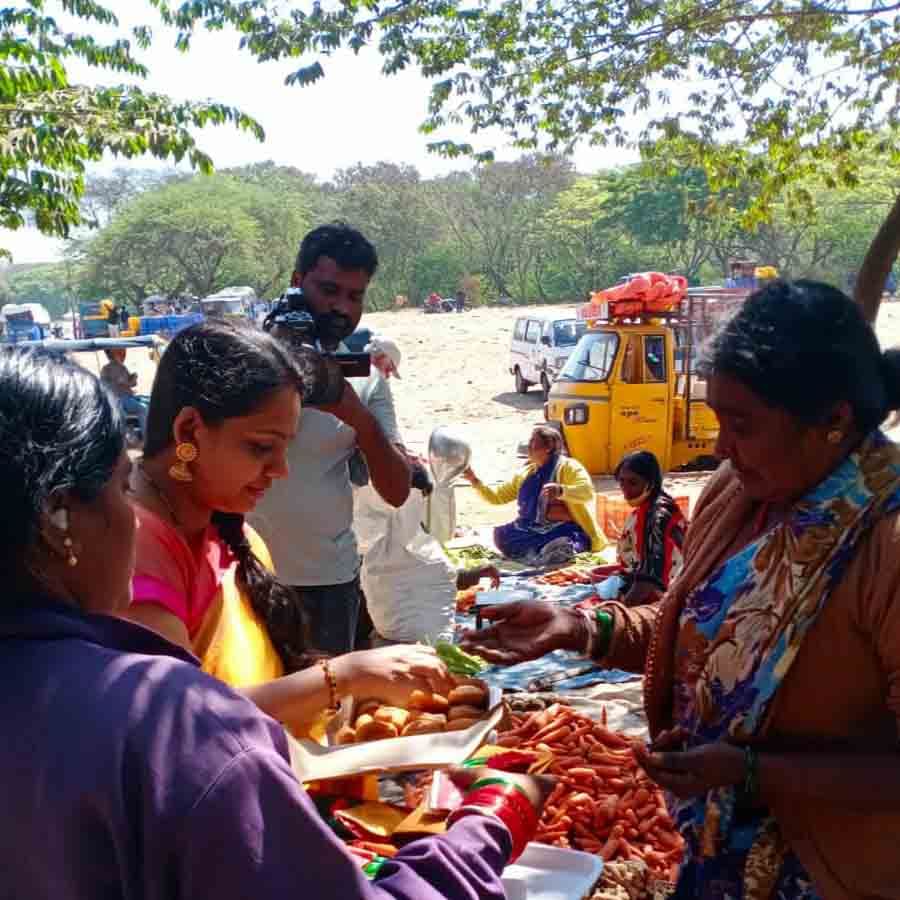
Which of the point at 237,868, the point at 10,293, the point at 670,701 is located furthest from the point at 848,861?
the point at 10,293

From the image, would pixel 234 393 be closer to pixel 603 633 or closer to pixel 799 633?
pixel 603 633

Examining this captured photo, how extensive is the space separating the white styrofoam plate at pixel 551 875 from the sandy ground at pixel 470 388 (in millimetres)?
9350

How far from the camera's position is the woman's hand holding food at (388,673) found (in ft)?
6.14

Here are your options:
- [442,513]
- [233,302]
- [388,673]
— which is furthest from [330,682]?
[233,302]

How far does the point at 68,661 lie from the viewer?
98 cm

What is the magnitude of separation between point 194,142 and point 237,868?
281 inches

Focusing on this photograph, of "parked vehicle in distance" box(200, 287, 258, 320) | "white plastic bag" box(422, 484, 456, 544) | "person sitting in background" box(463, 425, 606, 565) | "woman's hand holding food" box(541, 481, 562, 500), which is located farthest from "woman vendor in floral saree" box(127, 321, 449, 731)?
"parked vehicle in distance" box(200, 287, 258, 320)

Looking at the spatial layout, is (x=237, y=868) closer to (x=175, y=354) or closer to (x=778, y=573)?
(x=778, y=573)

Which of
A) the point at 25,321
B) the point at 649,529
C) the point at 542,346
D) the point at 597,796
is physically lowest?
the point at 597,796

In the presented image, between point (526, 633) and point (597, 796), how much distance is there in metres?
1.36

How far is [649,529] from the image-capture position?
5.34 m

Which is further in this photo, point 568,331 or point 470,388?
point 470,388

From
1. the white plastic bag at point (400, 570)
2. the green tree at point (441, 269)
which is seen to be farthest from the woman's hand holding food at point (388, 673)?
the green tree at point (441, 269)

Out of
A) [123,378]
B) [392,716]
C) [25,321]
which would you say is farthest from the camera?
[25,321]
